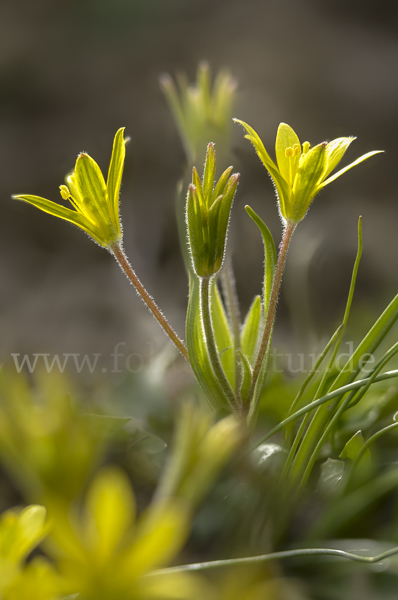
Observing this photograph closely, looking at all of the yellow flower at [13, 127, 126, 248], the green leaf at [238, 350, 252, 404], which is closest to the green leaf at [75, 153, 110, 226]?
the yellow flower at [13, 127, 126, 248]

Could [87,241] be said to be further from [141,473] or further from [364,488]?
[364,488]

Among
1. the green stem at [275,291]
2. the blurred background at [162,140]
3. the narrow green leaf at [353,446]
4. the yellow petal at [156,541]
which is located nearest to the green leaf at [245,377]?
the green stem at [275,291]

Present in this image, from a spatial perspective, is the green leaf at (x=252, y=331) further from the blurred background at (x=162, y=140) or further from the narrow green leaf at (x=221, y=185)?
the blurred background at (x=162, y=140)

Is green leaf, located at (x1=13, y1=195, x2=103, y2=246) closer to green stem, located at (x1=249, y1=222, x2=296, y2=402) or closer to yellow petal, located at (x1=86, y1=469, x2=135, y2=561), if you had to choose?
green stem, located at (x1=249, y1=222, x2=296, y2=402)

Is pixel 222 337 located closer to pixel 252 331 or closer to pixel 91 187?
pixel 252 331

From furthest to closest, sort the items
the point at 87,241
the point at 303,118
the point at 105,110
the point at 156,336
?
the point at 105,110 → the point at 303,118 → the point at 87,241 → the point at 156,336

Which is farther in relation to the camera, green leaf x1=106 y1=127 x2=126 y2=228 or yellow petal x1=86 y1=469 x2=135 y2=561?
green leaf x1=106 y1=127 x2=126 y2=228

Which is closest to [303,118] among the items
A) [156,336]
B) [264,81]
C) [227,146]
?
[264,81]

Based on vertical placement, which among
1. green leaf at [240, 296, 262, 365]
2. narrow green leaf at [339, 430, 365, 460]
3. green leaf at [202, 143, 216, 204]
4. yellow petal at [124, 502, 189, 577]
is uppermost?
green leaf at [202, 143, 216, 204]
